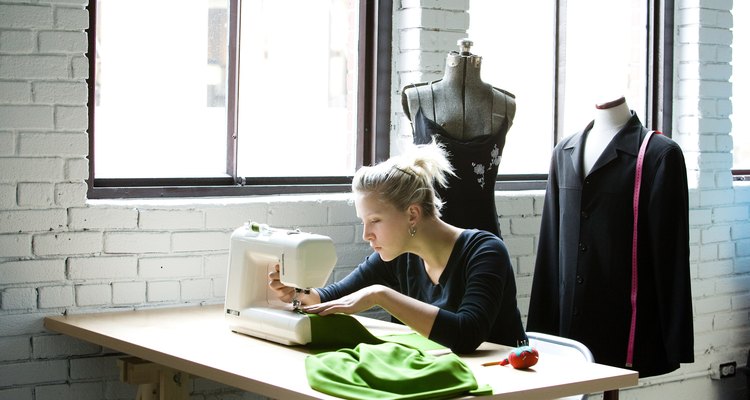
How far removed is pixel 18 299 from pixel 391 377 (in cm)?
146

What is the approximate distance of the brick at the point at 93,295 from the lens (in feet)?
11.0

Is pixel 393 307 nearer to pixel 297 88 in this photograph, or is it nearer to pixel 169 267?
pixel 169 267

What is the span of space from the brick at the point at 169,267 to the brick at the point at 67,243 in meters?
0.16

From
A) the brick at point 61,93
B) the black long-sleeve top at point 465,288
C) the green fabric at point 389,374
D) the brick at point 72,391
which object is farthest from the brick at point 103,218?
the green fabric at point 389,374

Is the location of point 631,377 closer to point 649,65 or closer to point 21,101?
point 21,101

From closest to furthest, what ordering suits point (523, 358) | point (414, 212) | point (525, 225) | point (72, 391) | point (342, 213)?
1. point (523, 358)
2. point (414, 212)
3. point (72, 391)
4. point (342, 213)
5. point (525, 225)

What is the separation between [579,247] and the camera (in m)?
3.76

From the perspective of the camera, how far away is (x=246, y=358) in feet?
8.77

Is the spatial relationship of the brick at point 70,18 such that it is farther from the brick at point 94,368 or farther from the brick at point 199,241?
the brick at point 94,368

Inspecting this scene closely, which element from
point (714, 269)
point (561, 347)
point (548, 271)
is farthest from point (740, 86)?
point (561, 347)

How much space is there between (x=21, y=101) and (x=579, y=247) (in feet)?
6.14

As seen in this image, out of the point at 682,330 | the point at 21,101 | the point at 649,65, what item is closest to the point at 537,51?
the point at 649,65

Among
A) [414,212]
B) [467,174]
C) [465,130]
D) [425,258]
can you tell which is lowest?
[425,258]

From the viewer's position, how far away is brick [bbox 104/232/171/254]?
11.2 ft
